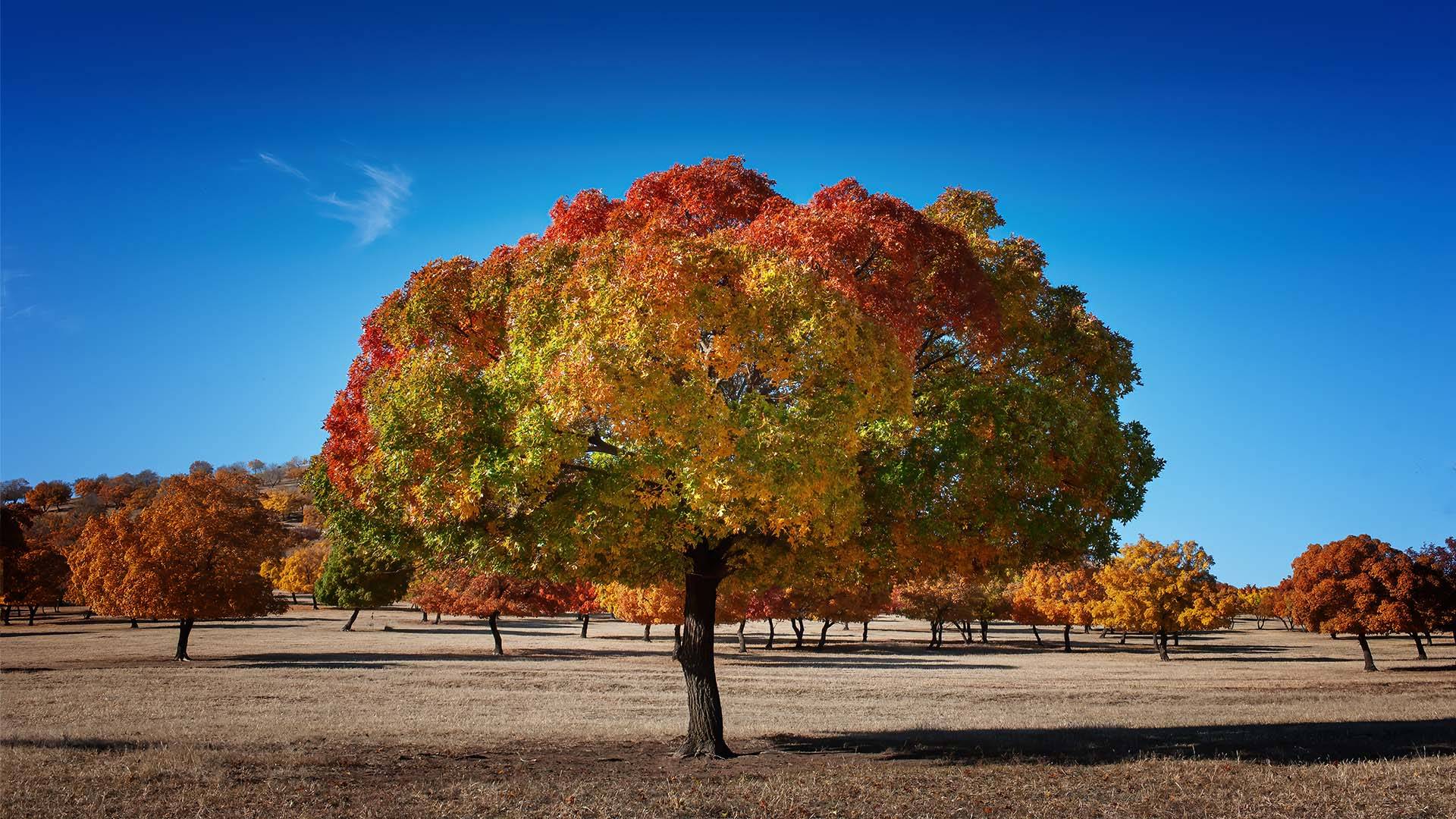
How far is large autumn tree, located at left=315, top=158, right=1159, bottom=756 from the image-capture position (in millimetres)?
14914

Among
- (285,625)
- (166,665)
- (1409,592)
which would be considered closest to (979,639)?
(1409,592)

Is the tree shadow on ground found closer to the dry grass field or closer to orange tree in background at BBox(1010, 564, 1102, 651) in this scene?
the dry grass field

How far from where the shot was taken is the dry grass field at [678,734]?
527 inches

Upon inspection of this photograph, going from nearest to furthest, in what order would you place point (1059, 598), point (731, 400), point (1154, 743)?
1. point (731, 400)
2. point (1154, 743)
3. point (1059, 598)

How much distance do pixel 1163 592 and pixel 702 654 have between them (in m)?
66.2

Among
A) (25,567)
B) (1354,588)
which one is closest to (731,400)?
(1354,588)

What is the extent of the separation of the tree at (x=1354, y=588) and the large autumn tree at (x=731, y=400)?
160 feet

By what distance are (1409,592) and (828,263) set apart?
5732 cm

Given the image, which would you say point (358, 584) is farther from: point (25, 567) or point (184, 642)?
point (184, 642)

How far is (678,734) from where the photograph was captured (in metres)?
24.2

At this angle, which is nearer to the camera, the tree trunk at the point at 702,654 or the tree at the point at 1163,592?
the tree trunk at the point at 702,654

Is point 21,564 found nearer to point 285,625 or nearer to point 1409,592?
point 285,625

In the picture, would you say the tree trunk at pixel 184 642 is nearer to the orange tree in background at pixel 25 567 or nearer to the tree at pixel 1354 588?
the orange tree in background at pixel 25 567

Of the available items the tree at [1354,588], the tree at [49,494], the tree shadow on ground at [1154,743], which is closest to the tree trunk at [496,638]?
the tree shadow on ground at [1154,743]
